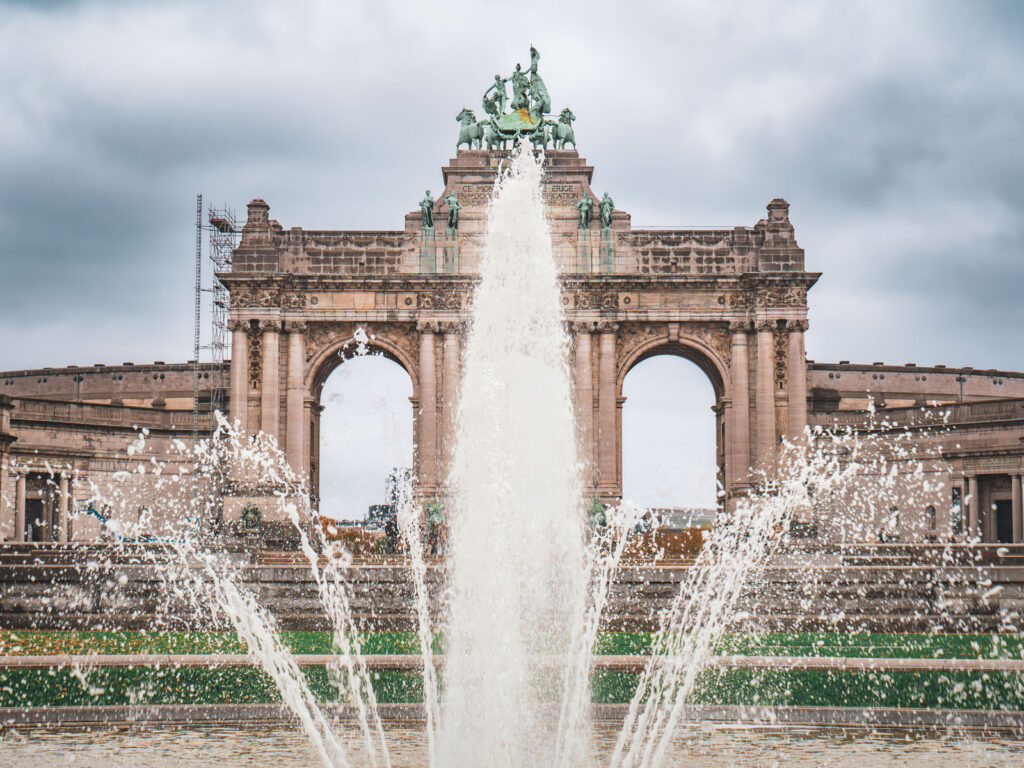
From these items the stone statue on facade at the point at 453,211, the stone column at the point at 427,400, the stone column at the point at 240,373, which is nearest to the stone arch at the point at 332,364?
the stone column at the point at 427,400

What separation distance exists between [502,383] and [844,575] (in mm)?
13447

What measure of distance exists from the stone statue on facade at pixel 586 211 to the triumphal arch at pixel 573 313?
57mm

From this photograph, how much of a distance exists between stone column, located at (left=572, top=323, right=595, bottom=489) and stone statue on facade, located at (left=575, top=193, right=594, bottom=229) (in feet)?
13.4

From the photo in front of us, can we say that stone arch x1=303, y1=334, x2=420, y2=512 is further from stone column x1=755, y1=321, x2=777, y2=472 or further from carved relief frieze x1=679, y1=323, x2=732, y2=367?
stone column x1=755, y1=321, x2=777, y2=472

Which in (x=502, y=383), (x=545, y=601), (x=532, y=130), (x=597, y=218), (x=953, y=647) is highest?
(x=532, y=130)

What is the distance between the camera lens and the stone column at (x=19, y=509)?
45.1 metres

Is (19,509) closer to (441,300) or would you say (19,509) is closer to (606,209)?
(441,300)

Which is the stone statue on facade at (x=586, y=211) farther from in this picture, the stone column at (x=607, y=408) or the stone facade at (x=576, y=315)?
the stone column at (x=607, y=408)

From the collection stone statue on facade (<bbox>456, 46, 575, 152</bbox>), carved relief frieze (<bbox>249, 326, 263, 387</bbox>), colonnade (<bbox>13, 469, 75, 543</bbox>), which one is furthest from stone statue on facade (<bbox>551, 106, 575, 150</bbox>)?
colonnade (<bbox>13, 469, 75, 543</bbox>)

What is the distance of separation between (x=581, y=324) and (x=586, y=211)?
14.9 ft

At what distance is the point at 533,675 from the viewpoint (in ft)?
46.7

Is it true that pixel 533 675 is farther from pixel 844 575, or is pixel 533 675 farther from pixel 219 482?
pixel 219 482

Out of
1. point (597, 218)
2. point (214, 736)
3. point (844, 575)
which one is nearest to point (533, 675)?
point (214, 736)

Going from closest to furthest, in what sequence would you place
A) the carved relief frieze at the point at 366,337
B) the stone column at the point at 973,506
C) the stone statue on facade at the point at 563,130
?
1. the carved relief frieze at the point at 366,337
2. the stone column at the point at 973,506
3. the stone statue on facade at the point at 563,130
